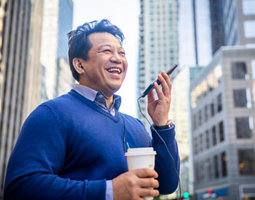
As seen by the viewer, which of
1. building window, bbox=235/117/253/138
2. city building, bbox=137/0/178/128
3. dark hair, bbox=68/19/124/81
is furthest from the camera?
city building, bbox=137/0/178/128

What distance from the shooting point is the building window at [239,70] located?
148 feet

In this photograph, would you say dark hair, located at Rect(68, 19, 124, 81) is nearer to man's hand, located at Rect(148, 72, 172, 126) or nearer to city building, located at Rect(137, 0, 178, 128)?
man's hand, located at Rect(148, 72, 172, 126)

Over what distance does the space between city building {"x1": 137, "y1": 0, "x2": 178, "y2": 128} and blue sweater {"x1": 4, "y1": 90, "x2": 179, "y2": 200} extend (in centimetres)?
13770

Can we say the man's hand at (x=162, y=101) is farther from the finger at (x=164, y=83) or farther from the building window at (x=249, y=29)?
the building window at (x=249, y=29)

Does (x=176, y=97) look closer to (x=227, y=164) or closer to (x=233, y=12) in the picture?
(x=233, y=12)

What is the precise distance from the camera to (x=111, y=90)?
8.58ft

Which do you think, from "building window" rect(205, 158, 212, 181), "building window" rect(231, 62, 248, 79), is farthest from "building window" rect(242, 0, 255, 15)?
"building window" rect(205, 158, 212, 181)

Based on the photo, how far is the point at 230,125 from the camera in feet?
145

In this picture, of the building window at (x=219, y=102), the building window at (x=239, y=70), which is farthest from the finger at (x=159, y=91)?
the building window at (x=219, y=102)

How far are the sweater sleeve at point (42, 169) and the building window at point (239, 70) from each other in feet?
148

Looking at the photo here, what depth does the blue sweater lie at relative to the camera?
6.30ft

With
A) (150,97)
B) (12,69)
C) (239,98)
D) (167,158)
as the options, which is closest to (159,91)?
(150,97)

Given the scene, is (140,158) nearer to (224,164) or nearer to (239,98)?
(239,98)

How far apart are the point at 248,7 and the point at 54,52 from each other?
51.4 m
